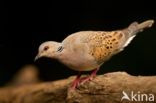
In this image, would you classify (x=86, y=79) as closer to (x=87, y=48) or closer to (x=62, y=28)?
(x=87, y=48)

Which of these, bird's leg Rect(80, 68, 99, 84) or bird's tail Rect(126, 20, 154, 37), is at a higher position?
bird's tail Rect(126, 20, 154, 37)

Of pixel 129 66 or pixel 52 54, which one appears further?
pixel 129 66

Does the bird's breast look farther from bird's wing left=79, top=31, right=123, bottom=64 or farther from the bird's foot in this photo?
the bird's foot

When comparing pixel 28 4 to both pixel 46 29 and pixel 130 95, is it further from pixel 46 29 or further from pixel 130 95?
pixel 130 95

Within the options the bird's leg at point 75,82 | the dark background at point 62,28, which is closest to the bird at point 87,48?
the bird's leg at point 75,82

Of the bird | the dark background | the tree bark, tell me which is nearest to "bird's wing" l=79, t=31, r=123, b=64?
the bird

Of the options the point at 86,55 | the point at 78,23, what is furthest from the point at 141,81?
the point at 78,23
